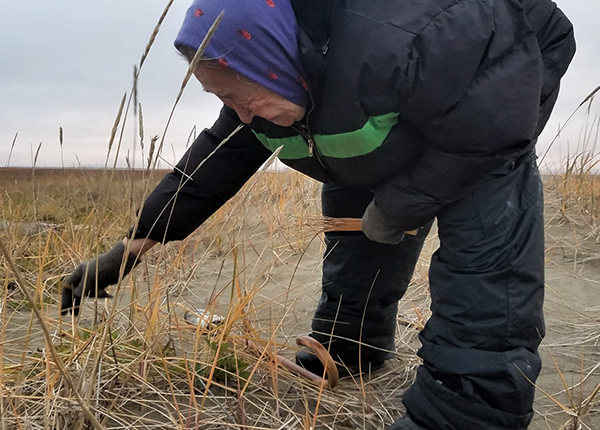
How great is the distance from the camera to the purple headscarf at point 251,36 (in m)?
0.97

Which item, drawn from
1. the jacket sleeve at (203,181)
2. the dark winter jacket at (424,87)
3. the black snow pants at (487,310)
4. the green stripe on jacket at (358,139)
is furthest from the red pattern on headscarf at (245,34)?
the black snow pants at (487,310)

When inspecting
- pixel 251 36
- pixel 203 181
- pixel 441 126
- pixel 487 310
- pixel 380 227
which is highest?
pixel 251 36

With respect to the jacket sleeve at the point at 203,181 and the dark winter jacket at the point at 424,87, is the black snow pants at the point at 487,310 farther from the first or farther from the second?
the jacket sleeve at the point at 203,181

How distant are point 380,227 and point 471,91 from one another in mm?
380

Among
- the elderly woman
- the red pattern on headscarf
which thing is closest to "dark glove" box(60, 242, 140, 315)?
the elderly woman

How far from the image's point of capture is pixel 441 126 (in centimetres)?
101

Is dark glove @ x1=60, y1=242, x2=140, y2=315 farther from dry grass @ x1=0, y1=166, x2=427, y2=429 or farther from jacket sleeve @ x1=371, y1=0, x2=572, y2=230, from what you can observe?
jacket sleeve @ x1=371, y1=0, x2=572, y2=230

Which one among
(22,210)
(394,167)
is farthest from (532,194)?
(22,210)

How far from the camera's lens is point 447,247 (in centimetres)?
115

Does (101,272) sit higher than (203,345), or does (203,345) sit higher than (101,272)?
(101,272)

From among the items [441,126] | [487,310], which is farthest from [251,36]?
[487,310]

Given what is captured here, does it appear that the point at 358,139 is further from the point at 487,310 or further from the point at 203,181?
the point at 203,181

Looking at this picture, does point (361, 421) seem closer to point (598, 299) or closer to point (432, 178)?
point (432, 178)

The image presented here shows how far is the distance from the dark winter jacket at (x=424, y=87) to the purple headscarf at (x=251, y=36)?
0.13 ft
